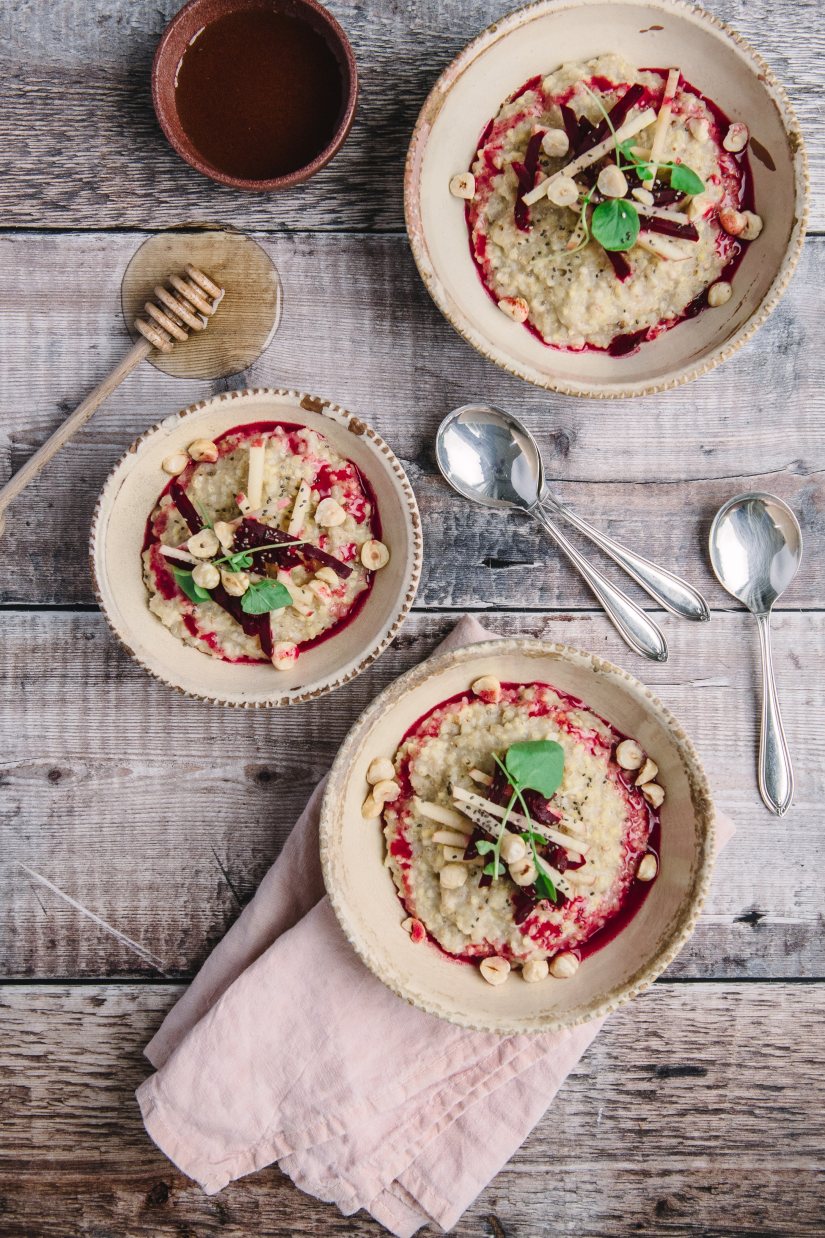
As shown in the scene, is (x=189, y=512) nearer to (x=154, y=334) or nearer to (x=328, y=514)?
(x=328, y=514)

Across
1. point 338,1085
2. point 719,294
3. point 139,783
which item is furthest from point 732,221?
point 338,1085

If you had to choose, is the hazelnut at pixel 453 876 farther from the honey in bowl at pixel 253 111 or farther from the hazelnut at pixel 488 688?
the honey in bowl at pixel 253 111

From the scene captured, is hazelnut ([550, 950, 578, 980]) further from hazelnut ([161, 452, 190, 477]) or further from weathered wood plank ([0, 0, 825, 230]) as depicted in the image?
weathered wood plank ([0, 0, 825, 230])

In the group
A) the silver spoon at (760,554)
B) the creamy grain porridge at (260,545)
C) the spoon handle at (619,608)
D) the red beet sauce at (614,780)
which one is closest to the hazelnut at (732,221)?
the silver spoon at (760,554)

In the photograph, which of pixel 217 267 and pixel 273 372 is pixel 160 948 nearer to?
pixel 273 372

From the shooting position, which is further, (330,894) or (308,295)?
(308,295)

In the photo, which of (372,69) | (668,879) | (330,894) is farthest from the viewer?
(372,69)

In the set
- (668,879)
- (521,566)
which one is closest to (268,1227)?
(668,879)
